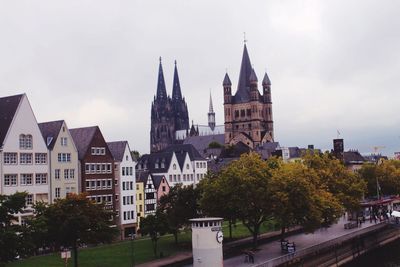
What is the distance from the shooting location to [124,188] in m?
91.5

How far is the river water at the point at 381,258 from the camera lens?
76375 mm

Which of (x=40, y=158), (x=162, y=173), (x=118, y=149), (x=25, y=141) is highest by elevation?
(x=118, y=149)

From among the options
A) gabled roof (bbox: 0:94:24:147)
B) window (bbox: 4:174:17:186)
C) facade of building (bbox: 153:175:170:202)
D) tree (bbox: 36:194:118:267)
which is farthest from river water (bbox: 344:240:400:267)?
gabled roof (bbox: 0:94:24:147)

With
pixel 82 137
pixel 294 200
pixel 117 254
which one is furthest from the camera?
pixel 82 137

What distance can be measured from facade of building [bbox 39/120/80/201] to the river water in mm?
37334

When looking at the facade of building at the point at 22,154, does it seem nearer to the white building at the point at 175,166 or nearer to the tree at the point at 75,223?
the tree at the point at 75,223

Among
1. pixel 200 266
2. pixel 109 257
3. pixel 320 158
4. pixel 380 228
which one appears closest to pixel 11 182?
pixel 109 257

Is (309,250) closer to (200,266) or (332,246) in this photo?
(332,246)

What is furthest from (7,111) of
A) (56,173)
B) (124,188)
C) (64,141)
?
(124,188)

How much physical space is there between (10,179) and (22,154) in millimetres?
3554

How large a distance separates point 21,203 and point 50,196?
34579 mm

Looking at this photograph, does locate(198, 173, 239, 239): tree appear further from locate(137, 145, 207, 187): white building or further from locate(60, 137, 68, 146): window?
locate(137, 145, 207, 187): white building

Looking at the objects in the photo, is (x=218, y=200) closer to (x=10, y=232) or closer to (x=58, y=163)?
(x=58, y=163)

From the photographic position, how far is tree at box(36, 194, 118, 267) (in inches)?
2131
